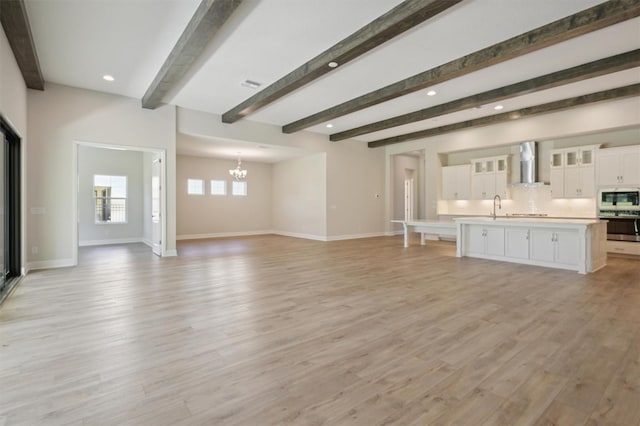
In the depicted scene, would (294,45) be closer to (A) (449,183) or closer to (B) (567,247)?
(B) (567,247)

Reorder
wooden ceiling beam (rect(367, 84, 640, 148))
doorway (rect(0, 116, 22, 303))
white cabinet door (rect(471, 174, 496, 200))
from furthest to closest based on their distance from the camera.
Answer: white cabinet door (rect(471, 174, 496, 200)) → wooden ceiling beam (rect(367, 84, 640, 148)) → doorway (rect(0, 116, 22, 303))

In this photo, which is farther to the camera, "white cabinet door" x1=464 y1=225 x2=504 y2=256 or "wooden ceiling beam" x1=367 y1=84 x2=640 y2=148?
"white cabinet door" x1=464 y1=225 x2=504 y2=256

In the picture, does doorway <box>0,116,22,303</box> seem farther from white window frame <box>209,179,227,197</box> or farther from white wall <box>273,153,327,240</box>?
white wall <box>273,153,327,240</box>

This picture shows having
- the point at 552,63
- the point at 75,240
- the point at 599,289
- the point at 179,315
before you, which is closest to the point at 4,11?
the point at 179,315

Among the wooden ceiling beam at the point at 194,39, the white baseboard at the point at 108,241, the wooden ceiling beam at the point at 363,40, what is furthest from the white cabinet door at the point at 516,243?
the white baseboard at the point at 108,241

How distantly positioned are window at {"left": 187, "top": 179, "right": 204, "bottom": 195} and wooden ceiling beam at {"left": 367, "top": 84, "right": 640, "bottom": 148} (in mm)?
6718

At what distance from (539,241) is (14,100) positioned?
327 inches

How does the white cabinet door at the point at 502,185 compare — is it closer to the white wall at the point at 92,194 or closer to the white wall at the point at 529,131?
the white wall at the point at 529,131

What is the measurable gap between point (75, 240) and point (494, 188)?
950 centimetres

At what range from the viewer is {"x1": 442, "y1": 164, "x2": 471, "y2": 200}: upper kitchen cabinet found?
8.91m

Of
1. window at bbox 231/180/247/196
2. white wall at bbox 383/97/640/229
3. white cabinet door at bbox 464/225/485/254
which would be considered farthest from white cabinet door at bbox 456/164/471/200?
window at bbox 231/180/247/196

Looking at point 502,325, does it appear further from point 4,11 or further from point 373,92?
point 4,11

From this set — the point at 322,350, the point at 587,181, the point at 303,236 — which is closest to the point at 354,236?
the point at 303,236

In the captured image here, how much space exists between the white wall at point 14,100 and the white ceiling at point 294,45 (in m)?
0.41
